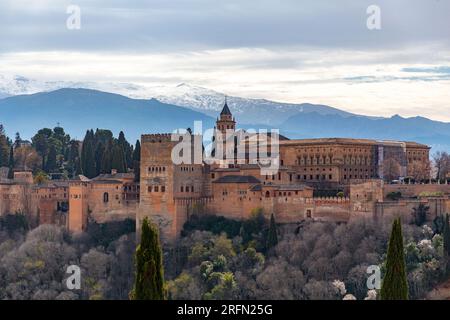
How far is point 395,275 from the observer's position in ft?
116

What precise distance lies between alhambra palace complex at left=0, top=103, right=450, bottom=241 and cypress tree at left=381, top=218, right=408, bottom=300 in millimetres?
17927

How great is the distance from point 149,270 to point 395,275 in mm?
7541

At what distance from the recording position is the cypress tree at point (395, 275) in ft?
116

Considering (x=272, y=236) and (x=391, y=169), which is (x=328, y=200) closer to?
(x=272, y=236)

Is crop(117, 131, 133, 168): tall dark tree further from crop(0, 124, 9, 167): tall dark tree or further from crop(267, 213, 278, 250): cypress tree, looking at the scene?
crop(267, 213, 278, 250): cypress tree

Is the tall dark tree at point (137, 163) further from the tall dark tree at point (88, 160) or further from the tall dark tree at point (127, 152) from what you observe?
the tall dark tree at point (88, 160)

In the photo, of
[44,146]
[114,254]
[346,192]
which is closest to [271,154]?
[346,192]

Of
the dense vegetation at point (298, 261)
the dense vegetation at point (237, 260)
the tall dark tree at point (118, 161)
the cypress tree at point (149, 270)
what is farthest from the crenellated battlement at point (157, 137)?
the cypress tree at point (149, 270)

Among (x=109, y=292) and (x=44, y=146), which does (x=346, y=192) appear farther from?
(x=44, y=146)

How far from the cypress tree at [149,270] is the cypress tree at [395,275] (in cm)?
685

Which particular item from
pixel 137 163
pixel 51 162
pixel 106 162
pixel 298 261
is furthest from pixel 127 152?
pixel 298 261

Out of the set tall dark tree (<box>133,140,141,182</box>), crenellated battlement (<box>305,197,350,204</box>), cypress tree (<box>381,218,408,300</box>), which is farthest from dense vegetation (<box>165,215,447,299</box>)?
cypress tree (<box>381,218,408,300</box>)
